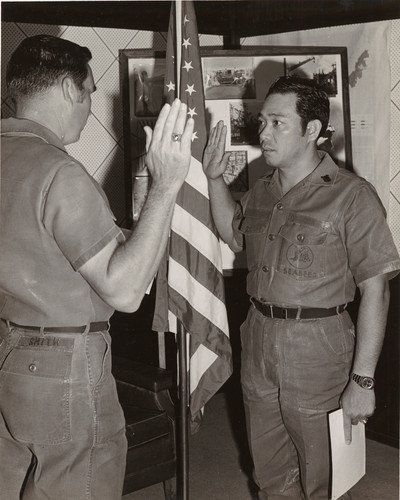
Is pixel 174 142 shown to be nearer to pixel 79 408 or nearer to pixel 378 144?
pixel 79 408

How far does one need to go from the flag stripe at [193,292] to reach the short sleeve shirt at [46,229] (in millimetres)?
861

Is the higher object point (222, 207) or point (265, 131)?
point (265, 131)

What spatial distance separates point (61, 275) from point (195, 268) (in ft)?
3.20

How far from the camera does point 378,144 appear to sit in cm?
309

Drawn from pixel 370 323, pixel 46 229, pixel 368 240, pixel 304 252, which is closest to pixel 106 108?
pixel 304 252

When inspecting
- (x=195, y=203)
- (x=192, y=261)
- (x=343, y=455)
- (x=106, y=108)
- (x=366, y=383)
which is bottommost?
(x=343, y=455)

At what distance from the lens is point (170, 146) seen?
50.4 inches

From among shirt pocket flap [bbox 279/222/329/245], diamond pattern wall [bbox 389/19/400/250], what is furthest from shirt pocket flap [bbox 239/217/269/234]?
diamond pattern wall [bbox 389/19/400/250]

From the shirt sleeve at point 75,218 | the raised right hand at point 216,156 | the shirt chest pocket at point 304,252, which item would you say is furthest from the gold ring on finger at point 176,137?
the raised right hand at point 216,156

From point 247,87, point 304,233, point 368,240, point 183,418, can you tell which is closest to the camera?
point 368,240

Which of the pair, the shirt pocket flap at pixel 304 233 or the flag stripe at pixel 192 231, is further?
the flag stripe at pixel 192 231

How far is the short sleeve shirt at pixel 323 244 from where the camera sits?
6.36 ft

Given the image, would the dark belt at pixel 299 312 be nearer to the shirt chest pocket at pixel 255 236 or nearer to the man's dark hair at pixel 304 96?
the shirt chest pocket at pixel 255 236

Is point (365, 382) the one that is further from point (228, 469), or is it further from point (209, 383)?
point (228, 469)
